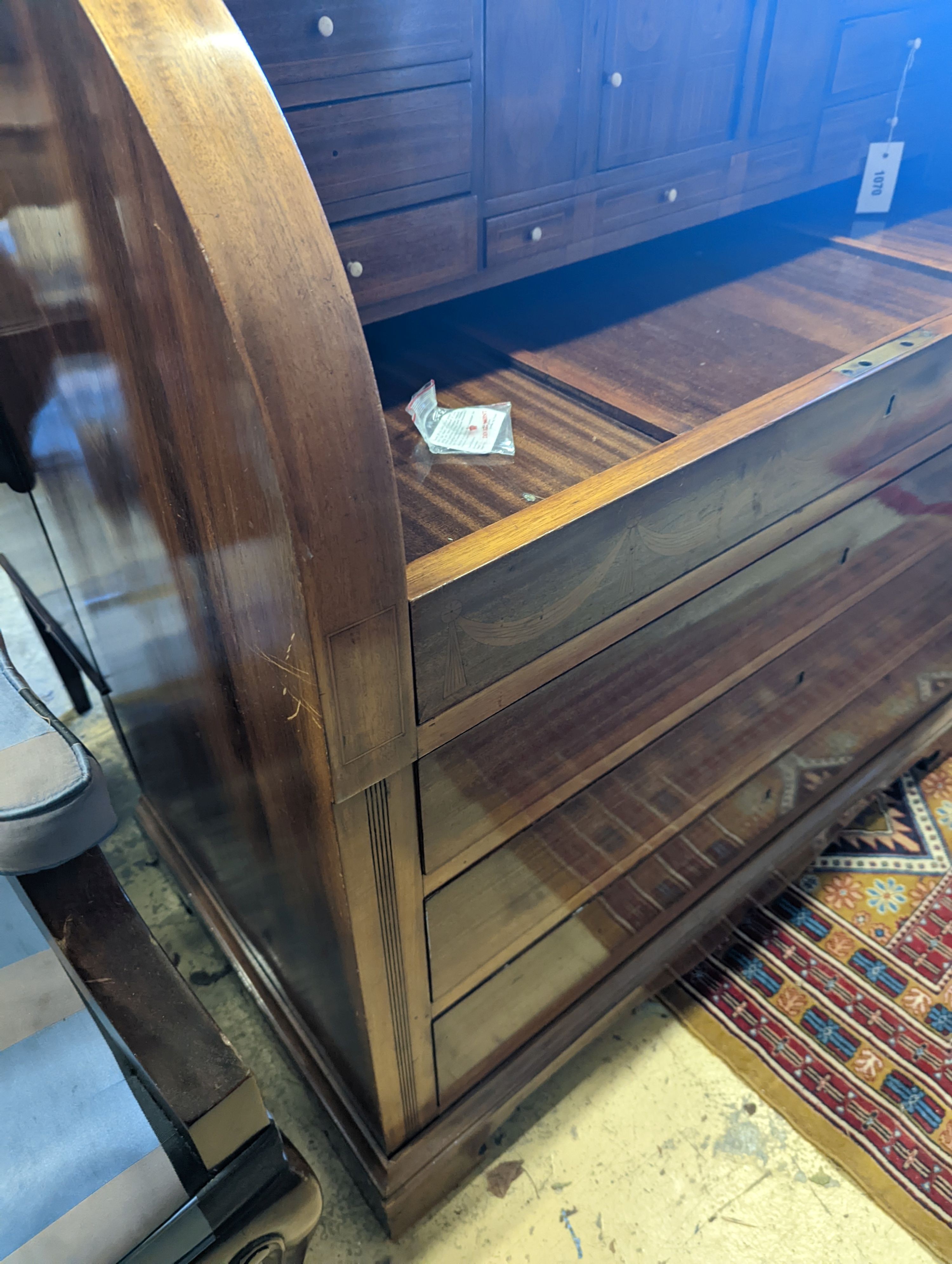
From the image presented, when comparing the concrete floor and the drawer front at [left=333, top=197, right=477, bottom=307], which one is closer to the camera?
the drawer front at [left=333, top=197, right=477, bottom=307]

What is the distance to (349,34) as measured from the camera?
1.91 ft

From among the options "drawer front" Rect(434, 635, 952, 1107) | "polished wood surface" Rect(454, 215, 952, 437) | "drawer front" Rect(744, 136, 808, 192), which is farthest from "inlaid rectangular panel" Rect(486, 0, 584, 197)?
"drawer front" Rect(434, 635, 952, 1107)

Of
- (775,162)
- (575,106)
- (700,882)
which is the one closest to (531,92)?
(575,106)

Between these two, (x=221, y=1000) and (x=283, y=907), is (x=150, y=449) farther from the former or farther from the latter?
(x=221, y=1000)

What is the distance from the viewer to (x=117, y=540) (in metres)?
0.76

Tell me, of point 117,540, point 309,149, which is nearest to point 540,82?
point 309,149

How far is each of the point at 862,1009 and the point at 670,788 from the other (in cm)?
50

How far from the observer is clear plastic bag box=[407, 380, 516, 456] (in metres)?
0.65

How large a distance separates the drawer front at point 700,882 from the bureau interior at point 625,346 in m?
0.52

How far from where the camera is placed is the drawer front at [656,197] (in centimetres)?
84

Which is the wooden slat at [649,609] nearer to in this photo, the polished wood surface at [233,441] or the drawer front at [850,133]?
the polished wood surface at [233,441]

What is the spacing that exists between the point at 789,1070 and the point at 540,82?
1.13 m

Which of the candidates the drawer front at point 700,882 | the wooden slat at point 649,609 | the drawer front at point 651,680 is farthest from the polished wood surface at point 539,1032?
the wooden slat at point 649,609

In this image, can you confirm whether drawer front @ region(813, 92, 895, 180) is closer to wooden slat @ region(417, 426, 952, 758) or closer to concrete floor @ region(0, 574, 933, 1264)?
wooden slat @ region(417, 426, 952, 758)
